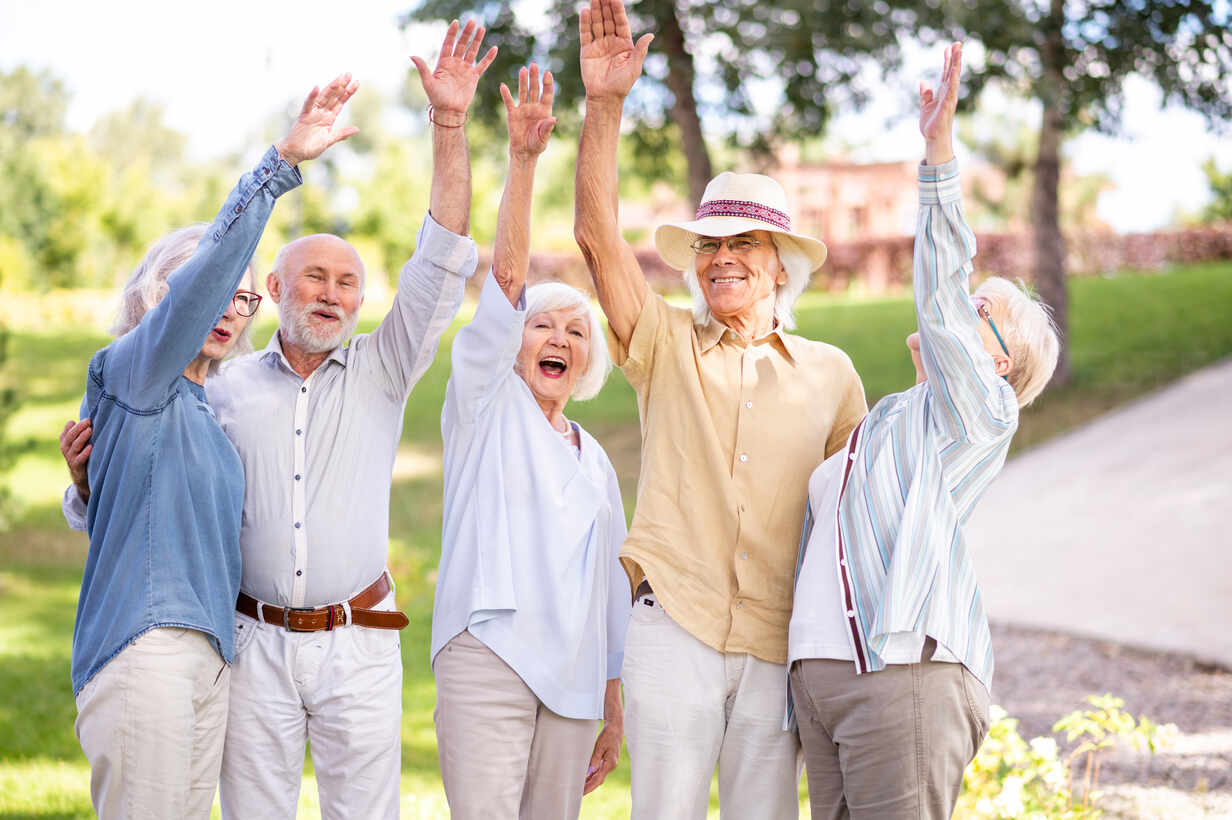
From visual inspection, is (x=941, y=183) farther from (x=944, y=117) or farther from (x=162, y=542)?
(x=162, y=542)

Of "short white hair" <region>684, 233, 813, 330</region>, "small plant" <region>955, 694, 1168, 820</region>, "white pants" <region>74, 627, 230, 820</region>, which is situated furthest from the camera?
"small plant" <region>955, 694, 1168, 820</region>

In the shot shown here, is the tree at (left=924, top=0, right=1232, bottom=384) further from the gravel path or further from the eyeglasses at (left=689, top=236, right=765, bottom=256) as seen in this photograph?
the eyeglasses at (left=689, top=236, right=765, bottom=256)

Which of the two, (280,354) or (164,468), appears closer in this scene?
(164,468)

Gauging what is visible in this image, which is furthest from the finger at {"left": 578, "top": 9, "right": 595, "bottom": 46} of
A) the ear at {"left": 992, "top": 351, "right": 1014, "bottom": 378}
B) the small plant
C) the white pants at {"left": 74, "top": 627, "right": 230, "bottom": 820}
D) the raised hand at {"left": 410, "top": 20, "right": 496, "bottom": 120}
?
the small plant

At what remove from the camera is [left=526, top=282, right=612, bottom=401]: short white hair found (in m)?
3.60

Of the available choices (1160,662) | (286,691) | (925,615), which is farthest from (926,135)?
(1160,662)

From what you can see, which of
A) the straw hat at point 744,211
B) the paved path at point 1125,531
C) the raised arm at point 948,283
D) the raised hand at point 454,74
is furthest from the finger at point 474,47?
the paved path at point 1125,531

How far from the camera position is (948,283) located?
2.84 meters

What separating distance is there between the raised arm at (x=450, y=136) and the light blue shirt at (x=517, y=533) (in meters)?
0.22

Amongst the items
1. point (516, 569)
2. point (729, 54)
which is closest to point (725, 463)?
point (516, 569)

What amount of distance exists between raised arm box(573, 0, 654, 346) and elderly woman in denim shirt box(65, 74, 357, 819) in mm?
651

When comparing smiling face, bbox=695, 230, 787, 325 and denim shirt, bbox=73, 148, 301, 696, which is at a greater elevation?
smiling face, bbox=695, 230, 787, 325

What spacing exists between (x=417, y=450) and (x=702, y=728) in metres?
12.0

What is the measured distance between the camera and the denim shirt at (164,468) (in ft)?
9.15
